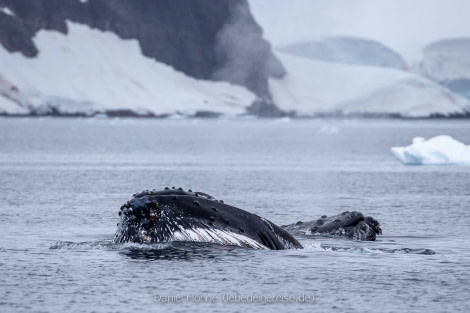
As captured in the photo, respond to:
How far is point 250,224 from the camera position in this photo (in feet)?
51.9

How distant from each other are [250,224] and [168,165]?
38112mm

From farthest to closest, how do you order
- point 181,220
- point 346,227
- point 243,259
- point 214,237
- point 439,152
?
point 439,152, point 346,227, point 243,259, point 214,237, point 181,220

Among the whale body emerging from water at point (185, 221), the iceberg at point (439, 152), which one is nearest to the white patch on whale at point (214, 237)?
the whale body emerging from water at point (185, 221)

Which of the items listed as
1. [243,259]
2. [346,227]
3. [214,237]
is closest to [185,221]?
[214,237]

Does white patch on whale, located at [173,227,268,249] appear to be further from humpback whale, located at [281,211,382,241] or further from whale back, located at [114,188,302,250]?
humpback whale, located at [281,211,382,241]

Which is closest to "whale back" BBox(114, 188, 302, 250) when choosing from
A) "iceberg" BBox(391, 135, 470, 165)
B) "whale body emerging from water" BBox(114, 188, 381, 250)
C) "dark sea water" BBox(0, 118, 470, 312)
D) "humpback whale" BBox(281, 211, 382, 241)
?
"whale body emerging from water" BBox(114, 188, 381, 250)

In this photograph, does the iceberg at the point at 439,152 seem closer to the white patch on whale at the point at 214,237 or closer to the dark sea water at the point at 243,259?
the dark sea water at the point at 243,259

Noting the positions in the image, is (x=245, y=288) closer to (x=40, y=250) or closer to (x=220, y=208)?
(x=220, y=208)

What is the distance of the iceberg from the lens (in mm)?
51969

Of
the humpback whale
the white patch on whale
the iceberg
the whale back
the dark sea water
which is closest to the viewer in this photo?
the dark sea water

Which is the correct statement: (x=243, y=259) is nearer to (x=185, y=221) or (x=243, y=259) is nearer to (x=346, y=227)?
(x=185, y=221)

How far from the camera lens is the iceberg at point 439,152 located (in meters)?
52.0

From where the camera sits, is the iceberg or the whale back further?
the iceberg

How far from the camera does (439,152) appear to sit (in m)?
52.0
